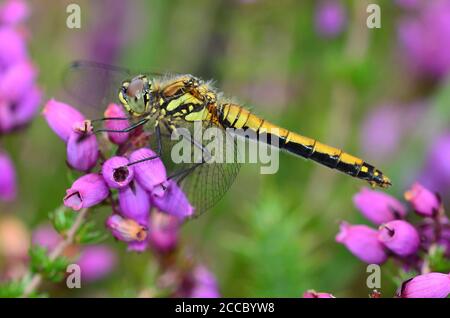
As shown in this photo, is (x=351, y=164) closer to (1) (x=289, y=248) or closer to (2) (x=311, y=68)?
(1) (x=289, y=248)

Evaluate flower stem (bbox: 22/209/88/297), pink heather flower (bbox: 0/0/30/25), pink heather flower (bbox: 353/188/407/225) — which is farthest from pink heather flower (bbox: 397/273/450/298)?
pink heather flower (bbox: 0/0/30/25)

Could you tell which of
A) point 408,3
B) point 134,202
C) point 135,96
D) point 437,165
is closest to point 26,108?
point 135,96

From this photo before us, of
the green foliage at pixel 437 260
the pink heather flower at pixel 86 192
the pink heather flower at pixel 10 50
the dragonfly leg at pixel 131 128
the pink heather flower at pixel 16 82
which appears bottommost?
the green foliage at pixel 437 260

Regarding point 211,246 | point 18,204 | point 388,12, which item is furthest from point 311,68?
point 18,204

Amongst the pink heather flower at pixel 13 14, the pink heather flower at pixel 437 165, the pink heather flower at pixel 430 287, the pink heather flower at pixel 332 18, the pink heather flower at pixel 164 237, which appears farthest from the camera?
the pink heather flower at pixel 332 18

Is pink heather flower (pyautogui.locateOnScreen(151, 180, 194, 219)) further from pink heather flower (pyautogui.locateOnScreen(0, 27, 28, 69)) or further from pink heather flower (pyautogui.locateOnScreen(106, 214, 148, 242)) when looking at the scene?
pink heather flower (pyautogui.locateOnScreen(0, 27, 28, 69))

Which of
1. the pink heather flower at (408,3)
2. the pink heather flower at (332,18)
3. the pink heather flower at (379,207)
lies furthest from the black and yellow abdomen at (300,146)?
the pink heather flower at (408,3)

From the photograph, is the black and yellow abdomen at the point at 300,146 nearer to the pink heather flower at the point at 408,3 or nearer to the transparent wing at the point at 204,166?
the transparent wing at the point at 204,166
